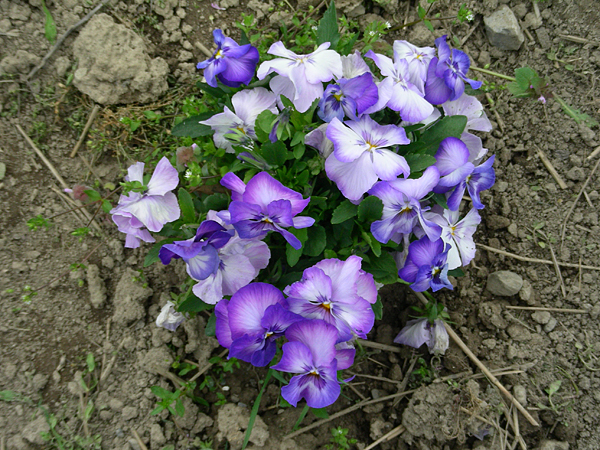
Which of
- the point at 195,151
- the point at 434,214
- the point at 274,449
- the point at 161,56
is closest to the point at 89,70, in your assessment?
the point at 161,56

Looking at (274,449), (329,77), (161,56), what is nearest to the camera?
(329,77)

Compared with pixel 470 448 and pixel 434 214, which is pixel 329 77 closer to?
pixel 434 214

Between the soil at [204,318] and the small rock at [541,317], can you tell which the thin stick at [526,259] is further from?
the small rock at [541,317]

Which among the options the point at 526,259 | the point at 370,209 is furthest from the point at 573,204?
the point at 370,209

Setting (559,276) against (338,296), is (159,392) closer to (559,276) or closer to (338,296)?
(338,296)

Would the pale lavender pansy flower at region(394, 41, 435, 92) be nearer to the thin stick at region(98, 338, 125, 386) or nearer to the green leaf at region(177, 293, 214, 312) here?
the green leaf at region(177, 293, 214, 312)

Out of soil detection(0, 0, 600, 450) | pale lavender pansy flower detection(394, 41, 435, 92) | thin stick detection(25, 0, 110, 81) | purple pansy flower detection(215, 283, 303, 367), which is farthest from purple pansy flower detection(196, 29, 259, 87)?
thin stick detection(25, 0, 110, 81)

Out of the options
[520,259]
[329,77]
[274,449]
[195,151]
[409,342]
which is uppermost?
[329,77]
